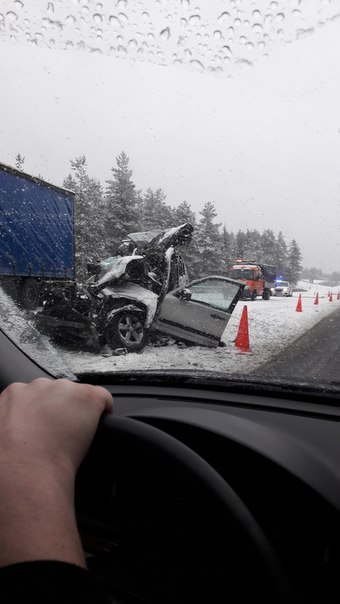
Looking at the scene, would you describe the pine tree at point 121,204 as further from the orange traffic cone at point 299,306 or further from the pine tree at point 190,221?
the orange traffic cone at point 299,306

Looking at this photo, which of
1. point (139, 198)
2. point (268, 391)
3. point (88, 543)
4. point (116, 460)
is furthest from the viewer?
point (139, 198)

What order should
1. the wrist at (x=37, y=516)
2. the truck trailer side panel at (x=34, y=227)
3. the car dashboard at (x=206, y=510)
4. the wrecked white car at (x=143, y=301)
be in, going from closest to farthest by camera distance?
the wrist at (x=37, y=516)
the car dashboard at (x=206, y=510)
the wrecked white car at (x=143, y=301)
the truck trailer side panel at (x=34, y=227)

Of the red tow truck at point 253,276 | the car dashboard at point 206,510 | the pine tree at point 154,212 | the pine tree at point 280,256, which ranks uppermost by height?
the pine tree at point 154,212

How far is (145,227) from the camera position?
410cm

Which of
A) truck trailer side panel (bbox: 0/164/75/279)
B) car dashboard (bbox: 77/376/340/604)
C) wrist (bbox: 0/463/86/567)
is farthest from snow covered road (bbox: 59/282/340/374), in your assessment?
wrist (bbox: 0/463/86/567)

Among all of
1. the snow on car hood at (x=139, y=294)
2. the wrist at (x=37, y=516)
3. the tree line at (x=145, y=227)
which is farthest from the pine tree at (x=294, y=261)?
the wrist at (x=37, y=516)

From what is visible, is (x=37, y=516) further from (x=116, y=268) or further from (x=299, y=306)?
(x=299, y=306)

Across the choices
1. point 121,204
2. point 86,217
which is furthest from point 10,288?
point 121,204

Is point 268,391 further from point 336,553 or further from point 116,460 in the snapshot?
point 116,460

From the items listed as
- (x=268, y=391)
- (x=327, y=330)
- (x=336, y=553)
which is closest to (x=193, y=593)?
(x=336, y=553)

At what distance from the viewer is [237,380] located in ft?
7.84

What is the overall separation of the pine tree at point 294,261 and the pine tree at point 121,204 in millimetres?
1417

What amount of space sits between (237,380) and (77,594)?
5.83 feet

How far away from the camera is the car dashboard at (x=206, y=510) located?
1.28m
